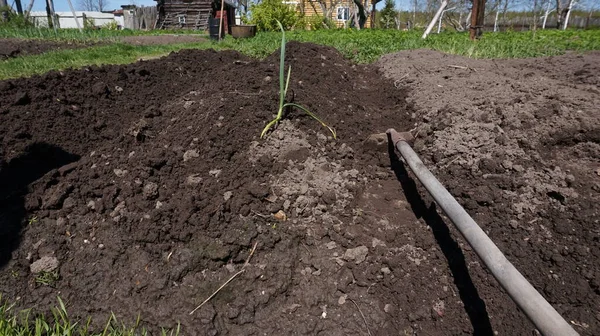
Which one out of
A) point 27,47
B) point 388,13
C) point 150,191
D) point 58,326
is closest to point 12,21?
point 27,47

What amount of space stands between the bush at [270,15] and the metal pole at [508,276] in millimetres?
19879

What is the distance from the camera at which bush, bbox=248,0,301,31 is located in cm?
2016

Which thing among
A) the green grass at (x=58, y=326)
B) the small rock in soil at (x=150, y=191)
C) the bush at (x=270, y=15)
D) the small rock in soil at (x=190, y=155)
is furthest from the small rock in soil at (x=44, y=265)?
the bush at (x=270, y=15)

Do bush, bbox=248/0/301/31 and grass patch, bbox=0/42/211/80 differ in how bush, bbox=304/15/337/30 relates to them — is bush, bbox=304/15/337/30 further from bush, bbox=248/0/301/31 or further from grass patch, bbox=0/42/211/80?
grass patch, bbox=0/42/211/80

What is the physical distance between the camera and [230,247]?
1989mm

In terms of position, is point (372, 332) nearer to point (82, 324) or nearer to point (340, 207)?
point (340, 207)

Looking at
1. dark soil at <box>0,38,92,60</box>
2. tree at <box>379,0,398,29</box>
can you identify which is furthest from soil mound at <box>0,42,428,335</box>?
tree at <box>379,0,398,29</box>

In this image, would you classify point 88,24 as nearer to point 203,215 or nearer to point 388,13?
point 388,13

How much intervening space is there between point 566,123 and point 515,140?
0.43m

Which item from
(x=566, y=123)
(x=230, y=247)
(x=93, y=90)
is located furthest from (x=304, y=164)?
(x=93, y=90)

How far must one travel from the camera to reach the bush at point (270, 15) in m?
20.2

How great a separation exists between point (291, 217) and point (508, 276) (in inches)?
47.6

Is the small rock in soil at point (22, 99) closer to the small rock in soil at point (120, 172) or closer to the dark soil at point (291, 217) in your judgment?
the dark soil at point (291, 217)

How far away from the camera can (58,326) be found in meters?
1.66
